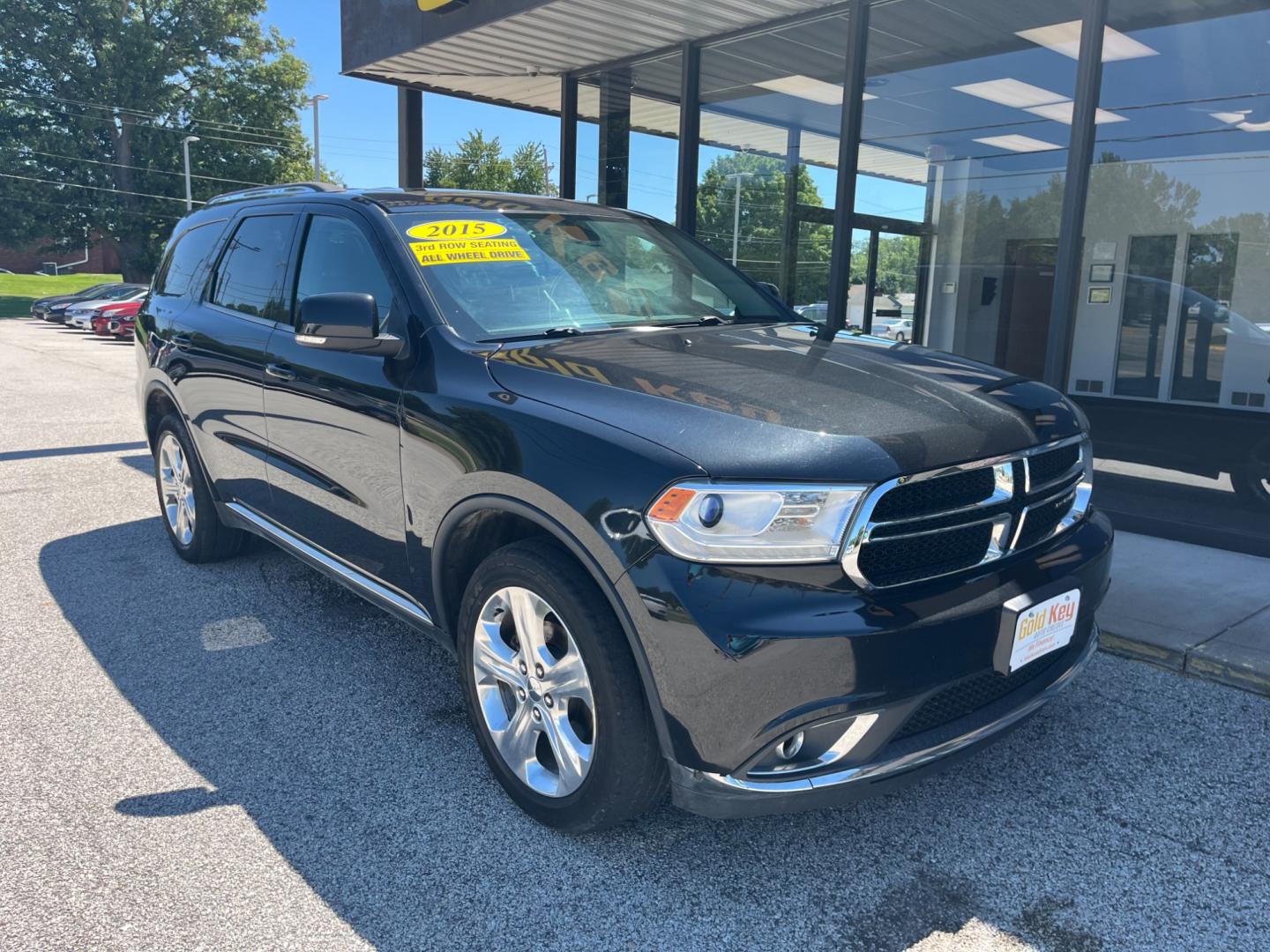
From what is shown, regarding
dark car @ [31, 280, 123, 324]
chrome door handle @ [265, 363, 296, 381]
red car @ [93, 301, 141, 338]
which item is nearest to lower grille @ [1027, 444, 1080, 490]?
chrome door handle @ [265, 363, 296, 381]

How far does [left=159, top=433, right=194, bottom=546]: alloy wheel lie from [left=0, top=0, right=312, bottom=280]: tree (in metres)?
42.9

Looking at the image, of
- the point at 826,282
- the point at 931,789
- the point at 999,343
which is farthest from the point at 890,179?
the point at 931,789

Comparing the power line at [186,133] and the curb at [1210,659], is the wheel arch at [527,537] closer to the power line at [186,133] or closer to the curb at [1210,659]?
the curb at [1210,659]

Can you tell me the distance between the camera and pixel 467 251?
11.2 feet

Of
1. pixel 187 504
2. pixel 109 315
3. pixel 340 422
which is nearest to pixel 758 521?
pixel 340 422

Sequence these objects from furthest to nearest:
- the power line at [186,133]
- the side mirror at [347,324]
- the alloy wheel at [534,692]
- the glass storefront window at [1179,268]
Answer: the power line at [186,133] → the glass storefront window at [1179,268] → the side mirror at [347,324] → the alloy wheel at [534,692]

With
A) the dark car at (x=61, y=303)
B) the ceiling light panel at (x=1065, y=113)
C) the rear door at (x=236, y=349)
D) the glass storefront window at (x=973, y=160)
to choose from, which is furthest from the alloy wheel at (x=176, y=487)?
the dark car at (x=61, y=303)

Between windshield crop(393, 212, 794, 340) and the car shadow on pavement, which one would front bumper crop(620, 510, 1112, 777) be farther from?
windshield crop(393, 212, 794, 340)

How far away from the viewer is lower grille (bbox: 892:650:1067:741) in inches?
94.9

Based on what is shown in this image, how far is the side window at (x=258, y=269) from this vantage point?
410 centimetres

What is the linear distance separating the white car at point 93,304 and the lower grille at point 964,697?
94.1 feet

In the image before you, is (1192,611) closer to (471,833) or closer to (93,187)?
(471,833)

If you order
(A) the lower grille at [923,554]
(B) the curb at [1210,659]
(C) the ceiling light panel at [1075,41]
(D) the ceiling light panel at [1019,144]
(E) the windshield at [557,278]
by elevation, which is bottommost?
(B) the curb at [1210,659]

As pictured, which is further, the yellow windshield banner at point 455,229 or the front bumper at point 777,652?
the yellow windshield banner at point 455,229
